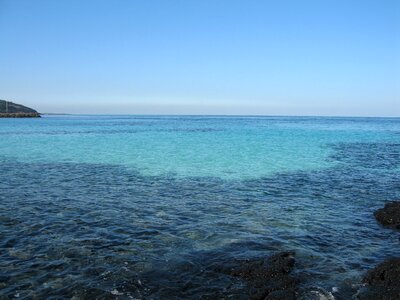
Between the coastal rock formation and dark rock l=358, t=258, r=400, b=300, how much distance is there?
173 centimetres

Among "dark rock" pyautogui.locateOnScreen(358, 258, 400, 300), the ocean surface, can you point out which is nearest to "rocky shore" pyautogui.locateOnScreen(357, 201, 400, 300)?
"dark rock" pyautogui.locateOnScreen(358, 258, 400, 300)

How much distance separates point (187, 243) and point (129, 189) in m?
9.17

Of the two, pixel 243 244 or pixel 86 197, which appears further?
pixel 86 197

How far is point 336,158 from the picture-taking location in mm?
36500

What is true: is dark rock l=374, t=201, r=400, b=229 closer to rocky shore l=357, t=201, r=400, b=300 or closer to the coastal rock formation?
rocky shore l=357, t=201, r=400, b=300

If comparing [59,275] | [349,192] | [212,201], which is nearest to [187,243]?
[59,275]

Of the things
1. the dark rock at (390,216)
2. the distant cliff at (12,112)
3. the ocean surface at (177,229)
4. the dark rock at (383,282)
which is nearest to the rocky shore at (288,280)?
the dark rock at (383,282)

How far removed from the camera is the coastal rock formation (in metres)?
8.38

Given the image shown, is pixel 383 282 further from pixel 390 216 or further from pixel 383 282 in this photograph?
pixel 390 216

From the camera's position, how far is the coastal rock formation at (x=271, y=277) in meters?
8.38

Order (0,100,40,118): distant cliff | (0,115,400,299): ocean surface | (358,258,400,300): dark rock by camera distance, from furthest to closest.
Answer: (0,100,40,118): distant cliff, (0,115,400,299): ocean surface, (358,258,400,300): dark rock

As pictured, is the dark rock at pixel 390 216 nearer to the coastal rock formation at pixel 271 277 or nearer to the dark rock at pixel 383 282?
the dark rock at pixel 383 282

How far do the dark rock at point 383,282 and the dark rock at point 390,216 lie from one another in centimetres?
465

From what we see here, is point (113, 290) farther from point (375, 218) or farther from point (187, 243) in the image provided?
point (375, 218)
